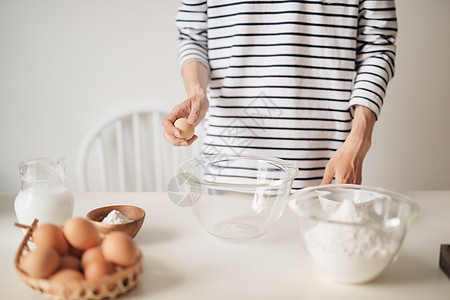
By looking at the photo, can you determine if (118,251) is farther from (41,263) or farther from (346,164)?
(346,164)

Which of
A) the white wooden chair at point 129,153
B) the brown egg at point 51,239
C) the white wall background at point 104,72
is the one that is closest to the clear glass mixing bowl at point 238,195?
the brown egg at point 51,239

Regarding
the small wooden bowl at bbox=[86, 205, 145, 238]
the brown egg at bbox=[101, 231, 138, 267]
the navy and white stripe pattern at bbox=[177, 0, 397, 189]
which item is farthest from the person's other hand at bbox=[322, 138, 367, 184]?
the brown egg at bbox=[101, 231, 138, 267]

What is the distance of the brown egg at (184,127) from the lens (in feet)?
3.09

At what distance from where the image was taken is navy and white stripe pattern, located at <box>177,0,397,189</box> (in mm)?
1176

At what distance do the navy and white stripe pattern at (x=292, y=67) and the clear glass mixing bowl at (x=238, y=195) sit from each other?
314mm

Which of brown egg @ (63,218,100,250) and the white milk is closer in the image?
brown egg @ (63,218,100,250)

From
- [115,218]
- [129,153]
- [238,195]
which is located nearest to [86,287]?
[115,218]

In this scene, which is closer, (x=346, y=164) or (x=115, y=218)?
(x=115, y=218)

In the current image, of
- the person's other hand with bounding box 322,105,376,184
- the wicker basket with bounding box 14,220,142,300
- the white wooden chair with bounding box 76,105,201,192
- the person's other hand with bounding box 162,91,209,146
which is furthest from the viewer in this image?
the white wooden chair with bounding box 76,105,201,192

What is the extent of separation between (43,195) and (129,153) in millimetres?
1136

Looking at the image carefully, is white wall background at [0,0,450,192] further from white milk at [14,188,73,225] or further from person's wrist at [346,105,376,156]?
white milk at [14,188,73,225]

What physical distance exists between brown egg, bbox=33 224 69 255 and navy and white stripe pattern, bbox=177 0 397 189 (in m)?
0.74

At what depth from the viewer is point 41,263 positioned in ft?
1.78

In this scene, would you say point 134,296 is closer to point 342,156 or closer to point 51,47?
point 342,156
